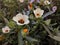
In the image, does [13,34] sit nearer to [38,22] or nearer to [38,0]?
[38,22]

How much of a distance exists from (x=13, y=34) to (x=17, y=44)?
0.05 meters

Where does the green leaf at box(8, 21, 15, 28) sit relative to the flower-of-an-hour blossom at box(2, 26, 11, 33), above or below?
above

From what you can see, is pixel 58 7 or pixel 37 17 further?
pixel 58 7

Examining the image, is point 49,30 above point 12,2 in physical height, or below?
below

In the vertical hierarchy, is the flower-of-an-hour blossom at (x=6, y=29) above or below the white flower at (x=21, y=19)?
below

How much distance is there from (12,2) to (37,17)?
0.14 metres

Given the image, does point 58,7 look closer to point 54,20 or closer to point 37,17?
point 54,20

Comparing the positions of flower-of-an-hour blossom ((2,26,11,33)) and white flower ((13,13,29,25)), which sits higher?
white flower ((13,13,29,25))

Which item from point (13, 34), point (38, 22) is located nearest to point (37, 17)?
point (38, 22)

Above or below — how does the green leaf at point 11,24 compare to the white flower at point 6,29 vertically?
above

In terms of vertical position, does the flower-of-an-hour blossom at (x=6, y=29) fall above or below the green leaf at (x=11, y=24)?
below

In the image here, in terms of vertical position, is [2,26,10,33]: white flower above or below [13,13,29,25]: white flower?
below

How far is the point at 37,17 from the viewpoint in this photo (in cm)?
72

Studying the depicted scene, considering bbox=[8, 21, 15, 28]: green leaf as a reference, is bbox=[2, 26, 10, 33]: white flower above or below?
below
